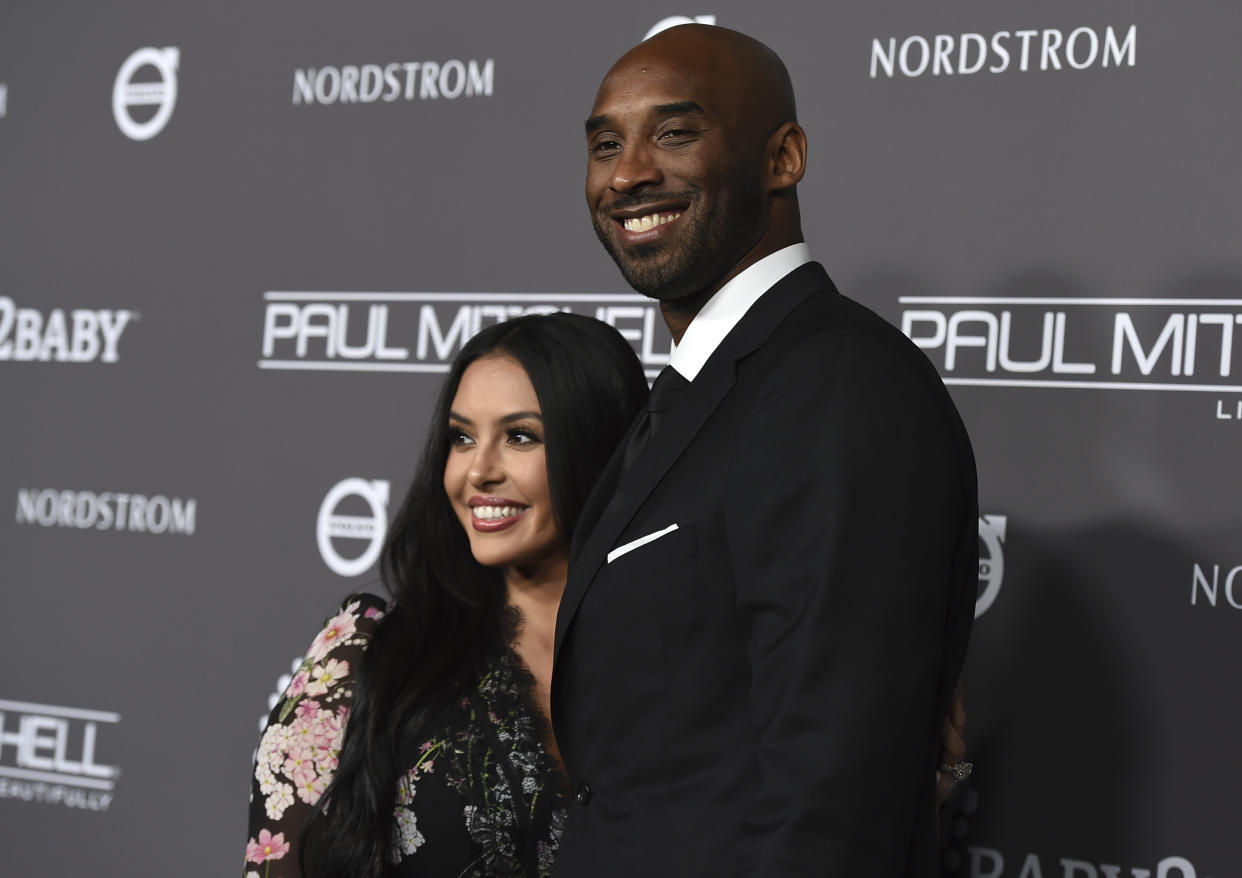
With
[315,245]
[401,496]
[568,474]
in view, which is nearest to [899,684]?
[568,474]

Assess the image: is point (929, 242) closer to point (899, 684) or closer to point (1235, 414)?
point (1235, 414)

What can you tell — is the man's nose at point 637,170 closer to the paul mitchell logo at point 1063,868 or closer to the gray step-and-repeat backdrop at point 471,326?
the gray step-and-repeat backdrop at point 471,326

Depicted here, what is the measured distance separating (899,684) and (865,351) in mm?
298

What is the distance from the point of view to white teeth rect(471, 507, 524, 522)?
198 centimetres

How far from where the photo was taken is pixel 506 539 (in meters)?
1.97

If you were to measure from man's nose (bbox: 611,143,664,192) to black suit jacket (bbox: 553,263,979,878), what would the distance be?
0.56 ft

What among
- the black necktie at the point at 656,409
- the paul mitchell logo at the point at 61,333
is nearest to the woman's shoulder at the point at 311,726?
the black necktie at the point at 656,409

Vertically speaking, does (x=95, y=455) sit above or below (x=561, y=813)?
above

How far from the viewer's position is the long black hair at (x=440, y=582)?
1.90 metres

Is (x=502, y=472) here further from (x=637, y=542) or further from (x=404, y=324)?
(x=404, y=324)

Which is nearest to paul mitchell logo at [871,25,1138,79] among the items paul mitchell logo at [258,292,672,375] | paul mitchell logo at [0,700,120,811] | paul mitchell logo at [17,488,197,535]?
paul mitchell logo at [258,292,672,375]

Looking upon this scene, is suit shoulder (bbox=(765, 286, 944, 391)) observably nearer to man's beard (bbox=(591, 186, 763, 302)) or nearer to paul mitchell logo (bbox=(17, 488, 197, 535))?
man's beard (bbox=(591, 186, 763, 302))

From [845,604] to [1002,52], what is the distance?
144 cm

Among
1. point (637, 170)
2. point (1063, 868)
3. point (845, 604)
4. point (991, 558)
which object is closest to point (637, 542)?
point (845, 604)
